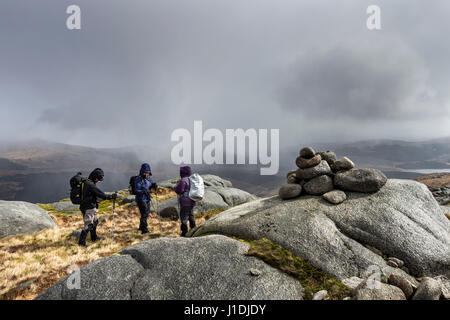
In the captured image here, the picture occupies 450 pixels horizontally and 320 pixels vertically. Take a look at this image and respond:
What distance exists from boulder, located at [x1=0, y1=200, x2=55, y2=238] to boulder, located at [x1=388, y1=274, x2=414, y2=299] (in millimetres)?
27286

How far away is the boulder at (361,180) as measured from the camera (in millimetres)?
12617

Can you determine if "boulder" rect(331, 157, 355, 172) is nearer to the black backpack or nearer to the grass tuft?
the grass tuft

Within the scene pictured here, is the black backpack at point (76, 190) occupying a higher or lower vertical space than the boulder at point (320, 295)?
higher

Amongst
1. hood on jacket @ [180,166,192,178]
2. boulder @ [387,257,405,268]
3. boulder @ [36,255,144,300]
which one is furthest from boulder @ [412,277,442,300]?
hood on jacket @ [180,166,192,178]

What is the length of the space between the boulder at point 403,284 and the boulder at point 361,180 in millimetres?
5983

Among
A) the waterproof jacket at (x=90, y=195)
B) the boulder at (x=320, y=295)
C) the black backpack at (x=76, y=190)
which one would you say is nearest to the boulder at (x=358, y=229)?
the boulder at (x=320, y=295)

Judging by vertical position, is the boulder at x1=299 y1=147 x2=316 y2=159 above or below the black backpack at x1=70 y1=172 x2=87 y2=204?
above

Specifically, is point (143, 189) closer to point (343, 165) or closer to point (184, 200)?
point (184, 200)

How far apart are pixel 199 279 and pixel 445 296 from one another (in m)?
8.04

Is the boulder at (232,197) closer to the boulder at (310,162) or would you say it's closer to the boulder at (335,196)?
the boulder at (310,162)

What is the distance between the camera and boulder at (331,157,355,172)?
541 inches

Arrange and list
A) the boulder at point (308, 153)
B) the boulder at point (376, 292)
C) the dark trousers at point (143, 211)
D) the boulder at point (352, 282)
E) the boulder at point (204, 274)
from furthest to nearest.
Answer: the dark trousers at point (143, 211), the boulder at point (308, 153), the boulder at point (352, 282), the boulder at point (204, 274), the boulder at point (376, 292)

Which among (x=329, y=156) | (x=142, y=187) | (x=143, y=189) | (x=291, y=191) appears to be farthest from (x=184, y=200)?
(x=329, y=156)

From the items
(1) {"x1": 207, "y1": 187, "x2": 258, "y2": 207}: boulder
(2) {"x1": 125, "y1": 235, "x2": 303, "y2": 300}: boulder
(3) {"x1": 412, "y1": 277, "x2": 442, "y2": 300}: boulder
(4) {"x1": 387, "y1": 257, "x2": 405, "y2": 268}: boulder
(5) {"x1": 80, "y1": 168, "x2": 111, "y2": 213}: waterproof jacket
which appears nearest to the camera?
(3) {"x1": 412, "y1": 277, "x2": 442, "y2": 300}: boulder
